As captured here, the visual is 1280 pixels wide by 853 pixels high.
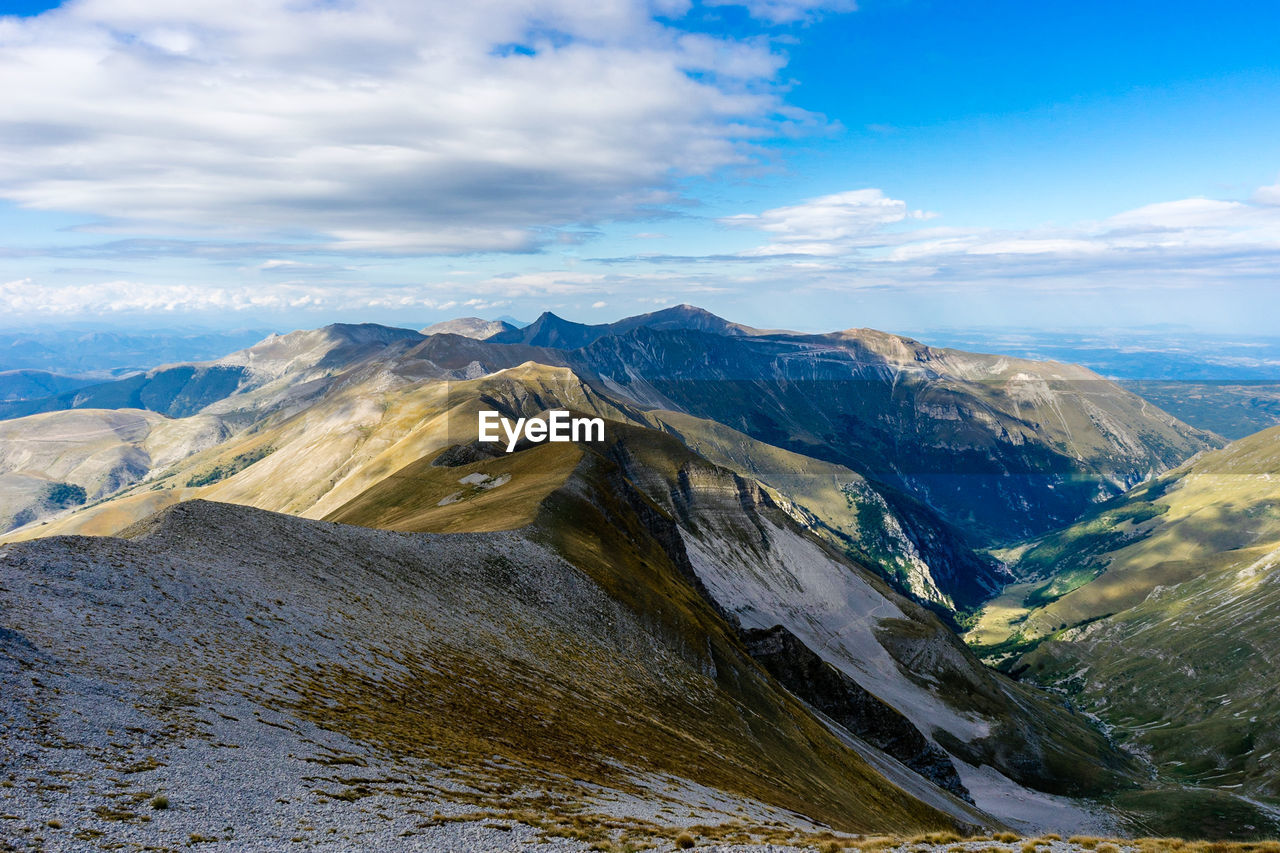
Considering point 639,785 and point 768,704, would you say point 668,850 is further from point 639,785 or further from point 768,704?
point 768,704

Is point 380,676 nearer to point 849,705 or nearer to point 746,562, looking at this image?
point 849,705

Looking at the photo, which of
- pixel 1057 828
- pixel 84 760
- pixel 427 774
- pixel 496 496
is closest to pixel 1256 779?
pixel 1057 828

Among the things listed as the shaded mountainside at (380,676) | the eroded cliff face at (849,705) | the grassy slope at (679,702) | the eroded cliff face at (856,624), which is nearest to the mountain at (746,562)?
the eroded cliff face at (856,624)

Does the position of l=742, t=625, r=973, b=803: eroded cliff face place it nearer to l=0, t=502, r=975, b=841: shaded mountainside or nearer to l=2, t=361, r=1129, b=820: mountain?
l=2, t=361, r=1129, b=820: mountain

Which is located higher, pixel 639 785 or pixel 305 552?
pixel 305 552

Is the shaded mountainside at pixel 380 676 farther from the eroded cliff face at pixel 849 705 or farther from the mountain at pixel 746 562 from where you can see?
the eroded cliff face at pixel 849 705

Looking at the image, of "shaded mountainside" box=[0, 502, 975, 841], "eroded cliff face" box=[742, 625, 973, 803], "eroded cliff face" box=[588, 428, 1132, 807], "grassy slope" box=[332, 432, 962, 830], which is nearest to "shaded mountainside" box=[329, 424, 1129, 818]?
"eroded cliff face" box=[588, 428, 1132, 807]

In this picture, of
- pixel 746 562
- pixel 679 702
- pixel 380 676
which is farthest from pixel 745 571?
pixel 380 676

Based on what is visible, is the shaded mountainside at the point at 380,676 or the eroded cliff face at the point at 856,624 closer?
the shaded mountainside at the point at 380,676
